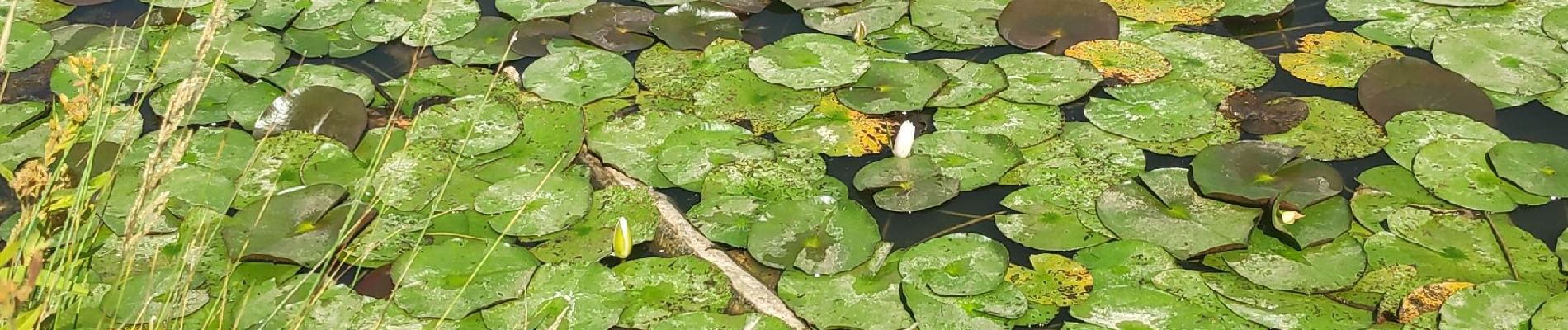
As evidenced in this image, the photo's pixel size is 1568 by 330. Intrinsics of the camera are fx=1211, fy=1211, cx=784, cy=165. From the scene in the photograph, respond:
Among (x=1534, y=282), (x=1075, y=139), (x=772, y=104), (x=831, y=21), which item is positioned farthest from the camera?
(x=831, y=21)

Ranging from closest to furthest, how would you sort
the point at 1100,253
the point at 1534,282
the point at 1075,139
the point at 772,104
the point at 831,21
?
the point at 1534,282 < the point at 1100,253 < the point at 1075,139 < the point at 772,104 < the point at 831,21

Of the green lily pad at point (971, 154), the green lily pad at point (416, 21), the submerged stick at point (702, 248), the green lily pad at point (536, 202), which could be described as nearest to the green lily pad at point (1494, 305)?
the green lily pad at point (971, 154)

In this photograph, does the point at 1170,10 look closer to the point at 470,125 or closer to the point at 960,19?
the point at 960,19

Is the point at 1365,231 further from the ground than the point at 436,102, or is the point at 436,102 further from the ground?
the point at 1365,231

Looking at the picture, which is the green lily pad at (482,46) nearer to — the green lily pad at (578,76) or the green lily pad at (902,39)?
the green lily pad at (578,76)

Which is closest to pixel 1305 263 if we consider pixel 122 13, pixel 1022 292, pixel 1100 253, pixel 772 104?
pixel 1100 253

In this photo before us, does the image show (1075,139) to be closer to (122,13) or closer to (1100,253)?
(1100,253)
